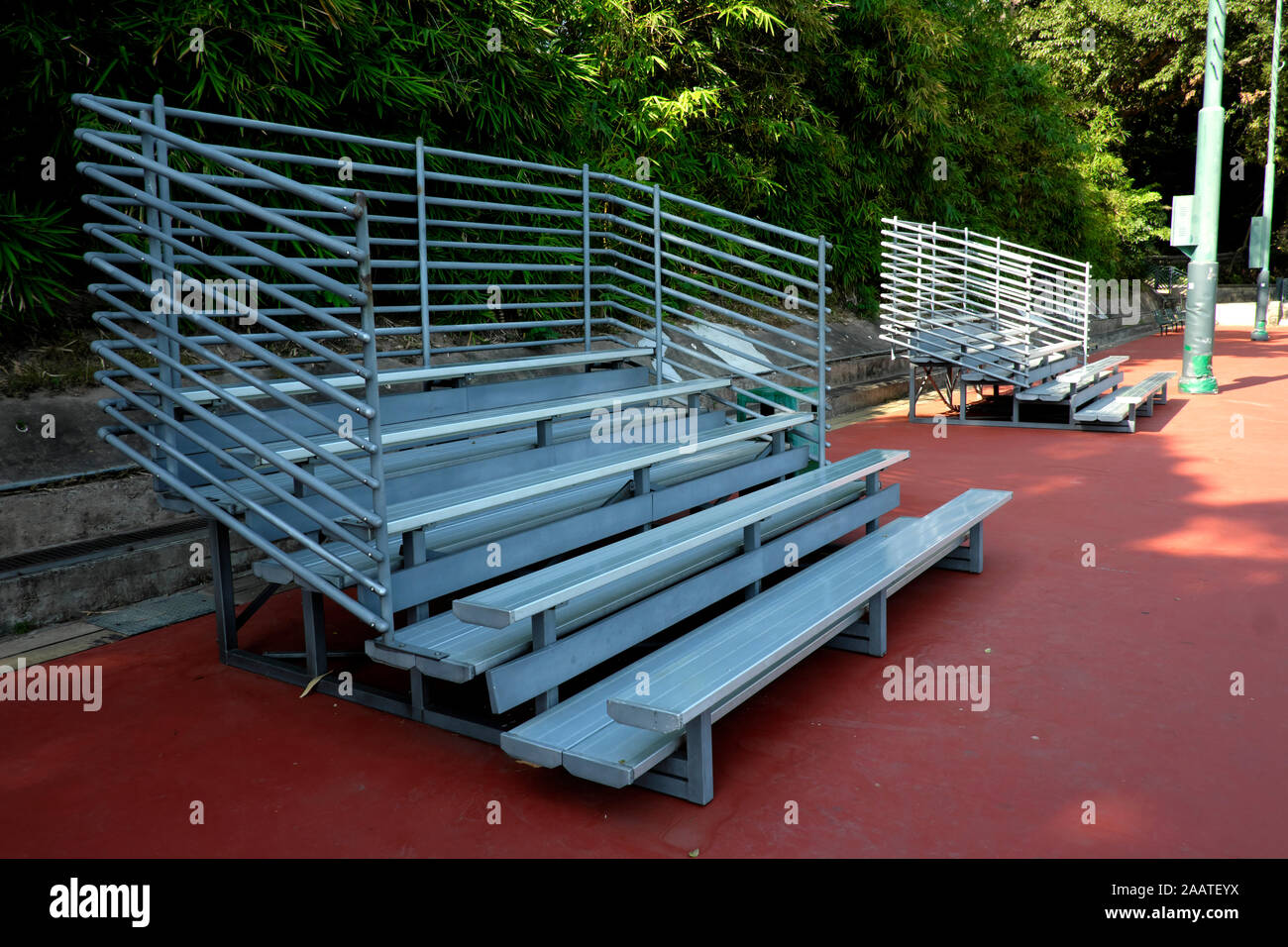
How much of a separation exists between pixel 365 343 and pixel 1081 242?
729 inches

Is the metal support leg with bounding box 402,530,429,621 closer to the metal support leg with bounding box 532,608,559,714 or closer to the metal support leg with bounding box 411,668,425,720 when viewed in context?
the metal support leg with bounding box 411,668,425,720

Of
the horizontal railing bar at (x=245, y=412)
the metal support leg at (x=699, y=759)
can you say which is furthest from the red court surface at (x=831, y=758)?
the horizontal railing bar at (x=245, y=412)

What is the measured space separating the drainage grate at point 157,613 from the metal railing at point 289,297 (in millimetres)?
628

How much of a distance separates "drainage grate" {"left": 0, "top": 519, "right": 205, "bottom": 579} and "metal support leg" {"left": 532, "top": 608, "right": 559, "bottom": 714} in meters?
2.19

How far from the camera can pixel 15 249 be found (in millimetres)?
4094

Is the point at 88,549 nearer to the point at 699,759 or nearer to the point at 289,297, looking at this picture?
the point at 289,297

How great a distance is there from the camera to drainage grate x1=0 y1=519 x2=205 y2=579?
375 cm

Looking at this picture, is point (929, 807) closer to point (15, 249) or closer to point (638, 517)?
point (638, 517)

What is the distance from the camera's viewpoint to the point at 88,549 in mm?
4020

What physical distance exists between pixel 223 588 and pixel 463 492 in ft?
2.97
